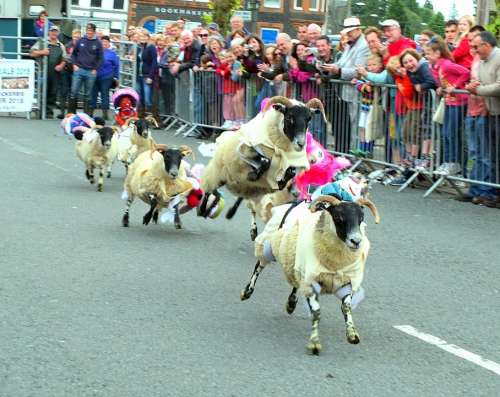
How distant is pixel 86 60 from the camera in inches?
961

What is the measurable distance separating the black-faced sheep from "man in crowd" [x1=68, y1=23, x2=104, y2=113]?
45.3 feet

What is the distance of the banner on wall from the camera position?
25500 mm

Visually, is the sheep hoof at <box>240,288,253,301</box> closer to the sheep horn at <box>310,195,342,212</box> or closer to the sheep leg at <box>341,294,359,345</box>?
the sheep leg at <box>341,294,359,345</box>

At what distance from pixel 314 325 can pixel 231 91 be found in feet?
44.2

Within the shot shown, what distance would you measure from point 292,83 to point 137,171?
649 cm

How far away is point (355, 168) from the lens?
51.2 feet

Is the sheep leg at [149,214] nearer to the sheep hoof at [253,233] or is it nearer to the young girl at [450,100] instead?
the sheep hoof at [253,233]

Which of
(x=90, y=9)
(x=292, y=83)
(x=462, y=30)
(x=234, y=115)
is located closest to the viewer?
(x=462, y=30)

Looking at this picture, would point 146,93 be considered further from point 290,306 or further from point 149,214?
point 290,306

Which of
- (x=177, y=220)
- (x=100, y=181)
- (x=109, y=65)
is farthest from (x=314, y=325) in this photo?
(x=109, y=65)

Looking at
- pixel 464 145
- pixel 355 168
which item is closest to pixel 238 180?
pixel 464 145

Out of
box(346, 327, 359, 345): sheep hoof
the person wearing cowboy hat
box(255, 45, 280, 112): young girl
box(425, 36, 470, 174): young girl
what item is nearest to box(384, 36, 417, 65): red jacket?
the person wearing cowboy hat

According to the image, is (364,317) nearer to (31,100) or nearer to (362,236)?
(362,236)

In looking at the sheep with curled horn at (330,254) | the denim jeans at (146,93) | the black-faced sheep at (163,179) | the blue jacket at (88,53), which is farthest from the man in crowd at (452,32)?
the blue jacket at (88,53)
